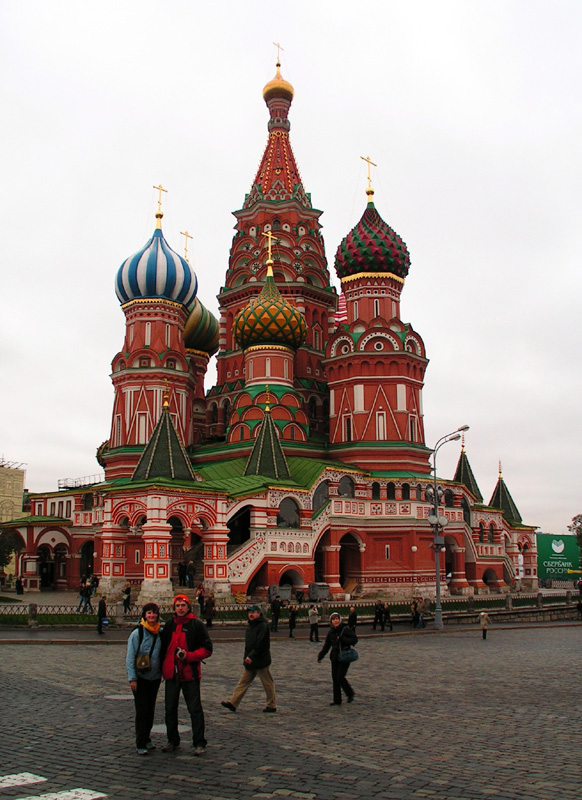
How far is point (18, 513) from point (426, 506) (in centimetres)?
5255

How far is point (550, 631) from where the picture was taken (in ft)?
82.1

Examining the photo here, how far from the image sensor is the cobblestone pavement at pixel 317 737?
22.0ft

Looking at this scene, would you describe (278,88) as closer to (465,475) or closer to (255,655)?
(465,475)

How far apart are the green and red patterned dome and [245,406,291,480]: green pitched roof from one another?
10.7 m

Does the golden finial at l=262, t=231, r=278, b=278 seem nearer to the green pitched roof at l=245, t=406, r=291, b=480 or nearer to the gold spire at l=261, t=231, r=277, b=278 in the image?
the gold spire at l=261, t=231, r=277, b=278

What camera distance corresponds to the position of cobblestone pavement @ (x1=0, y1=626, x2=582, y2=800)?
6691mm

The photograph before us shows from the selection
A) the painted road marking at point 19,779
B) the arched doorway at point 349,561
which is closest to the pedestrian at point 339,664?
the painted road marking at point 19,779

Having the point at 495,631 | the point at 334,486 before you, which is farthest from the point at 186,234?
the point at 495,631

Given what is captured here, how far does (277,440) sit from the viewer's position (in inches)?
1453

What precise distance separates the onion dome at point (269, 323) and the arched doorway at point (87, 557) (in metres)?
14.7

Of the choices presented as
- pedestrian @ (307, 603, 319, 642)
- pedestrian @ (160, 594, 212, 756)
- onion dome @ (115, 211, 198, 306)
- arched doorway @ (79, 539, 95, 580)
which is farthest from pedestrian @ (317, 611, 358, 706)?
arched doorway @ (79, 539, 95, 580)

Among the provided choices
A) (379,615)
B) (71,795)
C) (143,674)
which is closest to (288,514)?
(379,615)

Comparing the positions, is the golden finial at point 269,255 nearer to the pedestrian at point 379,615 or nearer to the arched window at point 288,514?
the arched window at point 288,514

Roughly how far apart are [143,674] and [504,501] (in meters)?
48.6
